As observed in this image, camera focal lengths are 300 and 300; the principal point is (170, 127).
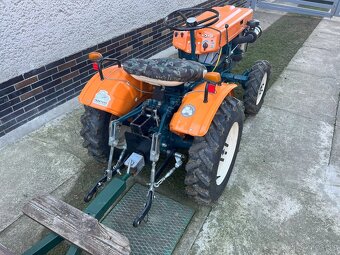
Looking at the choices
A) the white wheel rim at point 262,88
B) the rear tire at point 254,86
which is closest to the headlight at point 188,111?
the rear tire at point 254,86

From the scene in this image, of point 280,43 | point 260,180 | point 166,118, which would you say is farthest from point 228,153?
point 280,43

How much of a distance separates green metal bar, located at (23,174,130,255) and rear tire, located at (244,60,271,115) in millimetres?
2046

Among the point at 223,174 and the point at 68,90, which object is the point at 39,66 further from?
the point at 223,174

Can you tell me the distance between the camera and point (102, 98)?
2514 mm

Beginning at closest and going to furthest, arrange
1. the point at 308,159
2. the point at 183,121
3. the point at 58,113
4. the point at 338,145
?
the point at 183,121 < the point at 308,159 < the point at 338,145 < the point at 58,113

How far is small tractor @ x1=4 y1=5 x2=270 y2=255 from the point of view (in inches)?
77.2

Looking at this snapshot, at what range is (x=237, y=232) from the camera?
249 centimetres

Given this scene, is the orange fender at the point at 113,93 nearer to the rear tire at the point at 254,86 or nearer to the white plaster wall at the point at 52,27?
the white plaster wall at the point at 52,27

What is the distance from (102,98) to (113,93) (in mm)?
101

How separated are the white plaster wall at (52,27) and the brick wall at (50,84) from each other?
84mm

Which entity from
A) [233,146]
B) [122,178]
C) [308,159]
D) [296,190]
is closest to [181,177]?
[233,146]

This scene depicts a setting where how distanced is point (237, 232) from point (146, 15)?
3458 millimetres

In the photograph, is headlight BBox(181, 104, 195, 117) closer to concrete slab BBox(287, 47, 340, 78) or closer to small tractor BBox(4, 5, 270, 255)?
small tractor BBox(4, 5, 270, 255)

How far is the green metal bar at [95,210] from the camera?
75.7 inches
